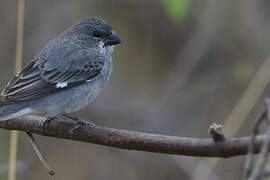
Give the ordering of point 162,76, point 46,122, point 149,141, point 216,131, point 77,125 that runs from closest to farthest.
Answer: point 216,131 → point 149,141 → point 77,125 → point 46,122 → point 162,76

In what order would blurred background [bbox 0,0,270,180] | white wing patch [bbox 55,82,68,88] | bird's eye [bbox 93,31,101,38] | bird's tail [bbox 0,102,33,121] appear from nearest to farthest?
bird's tail [bbox 0,102,33,121] < white wing patch [bbox 55,82,68,88] < bird's eye [bbox 93,31,101,38] < blurred background [bbox 0,0,270,180]

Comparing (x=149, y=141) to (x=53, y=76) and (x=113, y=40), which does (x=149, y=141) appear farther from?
(x=113, y=40)

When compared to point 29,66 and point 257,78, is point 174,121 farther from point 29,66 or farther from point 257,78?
point 29,66

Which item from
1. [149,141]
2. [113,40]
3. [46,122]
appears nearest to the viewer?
[149,141]

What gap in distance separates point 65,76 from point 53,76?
4.5 inches

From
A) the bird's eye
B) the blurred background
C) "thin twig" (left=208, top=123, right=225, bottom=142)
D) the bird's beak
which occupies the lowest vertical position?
the blurred background

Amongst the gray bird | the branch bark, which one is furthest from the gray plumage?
the branch bark

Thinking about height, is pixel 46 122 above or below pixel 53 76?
below

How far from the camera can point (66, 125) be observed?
3812 millimetres

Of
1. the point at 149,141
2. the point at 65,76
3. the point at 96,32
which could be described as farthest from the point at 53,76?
the point at 149,141

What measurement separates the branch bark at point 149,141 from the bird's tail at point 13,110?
0.06 metres

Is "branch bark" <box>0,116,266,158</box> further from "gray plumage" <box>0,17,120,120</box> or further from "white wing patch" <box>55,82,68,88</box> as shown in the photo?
"white wing patch" <box>55,82,68,88</box>

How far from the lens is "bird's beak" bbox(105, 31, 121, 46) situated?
4535 millimetres

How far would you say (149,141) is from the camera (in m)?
2.79
